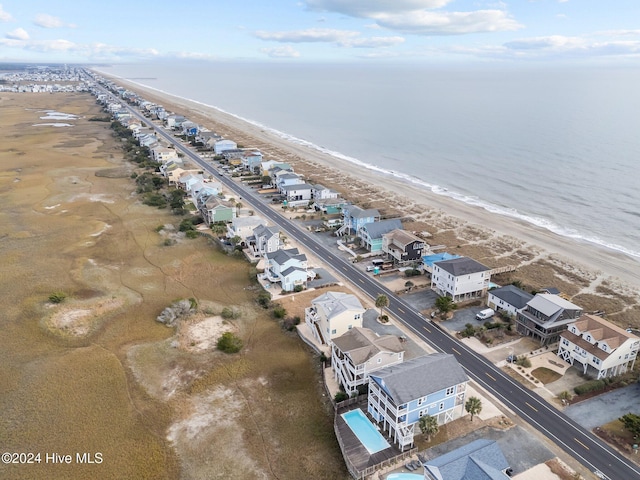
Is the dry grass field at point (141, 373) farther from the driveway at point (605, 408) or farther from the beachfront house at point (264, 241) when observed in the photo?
the driveway at point (605, 408)

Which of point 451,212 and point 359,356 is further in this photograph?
point 451,212

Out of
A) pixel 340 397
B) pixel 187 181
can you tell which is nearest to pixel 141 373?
pixel 340 397

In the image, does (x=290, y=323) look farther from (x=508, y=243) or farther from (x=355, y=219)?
(x=508, y=243)

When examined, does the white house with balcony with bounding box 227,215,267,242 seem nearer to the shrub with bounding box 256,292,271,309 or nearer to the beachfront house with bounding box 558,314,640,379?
the shrub with bounding box 256,292,271,309

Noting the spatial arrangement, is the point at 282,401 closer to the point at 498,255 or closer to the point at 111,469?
the point at 111,469

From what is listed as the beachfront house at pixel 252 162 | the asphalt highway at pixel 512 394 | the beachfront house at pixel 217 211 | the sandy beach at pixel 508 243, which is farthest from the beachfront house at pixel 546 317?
the beachfront house at pixel 252 162

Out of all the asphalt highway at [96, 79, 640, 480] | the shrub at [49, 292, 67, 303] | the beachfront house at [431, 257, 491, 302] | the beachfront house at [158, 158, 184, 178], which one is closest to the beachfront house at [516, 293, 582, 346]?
the asphalt highway at [96, 79, 640, 480]

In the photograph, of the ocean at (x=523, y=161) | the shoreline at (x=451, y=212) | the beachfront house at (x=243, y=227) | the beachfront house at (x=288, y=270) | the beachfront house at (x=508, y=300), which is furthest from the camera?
the ocean at (x=523, y=161)
